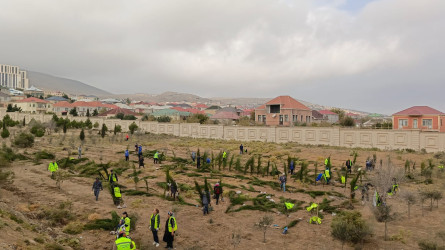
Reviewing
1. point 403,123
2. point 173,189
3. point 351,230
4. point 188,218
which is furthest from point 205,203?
point 403,123

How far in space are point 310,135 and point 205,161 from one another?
70.5ft

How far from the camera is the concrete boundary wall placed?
116 ft

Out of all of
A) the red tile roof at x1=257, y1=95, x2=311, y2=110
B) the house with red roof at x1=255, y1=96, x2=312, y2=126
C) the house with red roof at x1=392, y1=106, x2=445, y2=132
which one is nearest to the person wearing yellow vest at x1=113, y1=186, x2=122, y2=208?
the house with red roof at x1=392, y1=106, x2=445, y2=132

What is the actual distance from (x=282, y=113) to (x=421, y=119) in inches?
888

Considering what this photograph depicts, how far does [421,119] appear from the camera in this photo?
1853 inches

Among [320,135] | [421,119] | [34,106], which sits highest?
[34,106]

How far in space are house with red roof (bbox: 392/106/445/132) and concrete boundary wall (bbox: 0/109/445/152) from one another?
1260cm

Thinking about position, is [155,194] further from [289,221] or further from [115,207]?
[289,221]

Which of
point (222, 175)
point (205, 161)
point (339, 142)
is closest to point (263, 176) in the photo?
point (222, 175)

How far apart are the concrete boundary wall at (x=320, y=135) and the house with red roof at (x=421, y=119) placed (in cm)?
1260

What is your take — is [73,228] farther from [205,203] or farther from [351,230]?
[351,230]

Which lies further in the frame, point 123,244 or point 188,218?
point 188,218

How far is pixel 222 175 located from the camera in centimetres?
2305

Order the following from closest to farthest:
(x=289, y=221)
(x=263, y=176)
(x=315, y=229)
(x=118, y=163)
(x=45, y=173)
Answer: (x=315, y=229) < (x=289, y=221) < (x=45, y=173) < (x=263, y=176) < (x=118, y=163)
